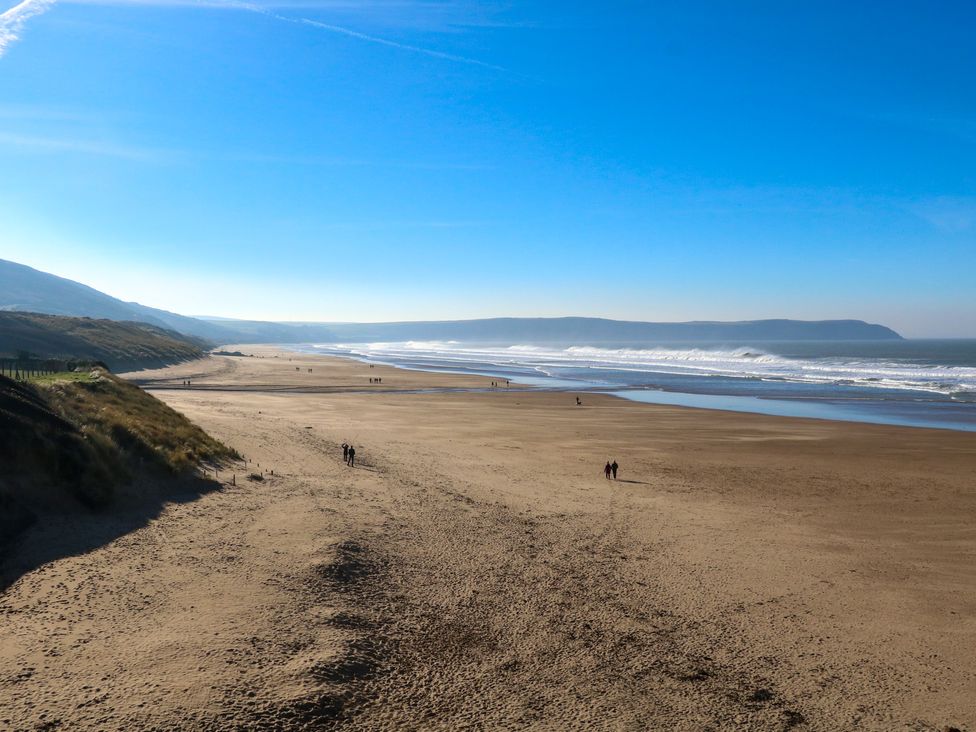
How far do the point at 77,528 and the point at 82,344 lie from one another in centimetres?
7118

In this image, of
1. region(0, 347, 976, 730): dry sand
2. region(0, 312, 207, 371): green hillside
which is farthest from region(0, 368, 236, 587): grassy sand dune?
region(0, 312, 207, 371): green hillside

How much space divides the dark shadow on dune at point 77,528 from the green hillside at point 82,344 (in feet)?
179

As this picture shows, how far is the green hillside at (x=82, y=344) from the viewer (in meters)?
63.4

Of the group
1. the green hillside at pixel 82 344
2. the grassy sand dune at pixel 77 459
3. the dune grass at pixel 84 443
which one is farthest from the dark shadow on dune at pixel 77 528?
the green hillside at pixel 82 344

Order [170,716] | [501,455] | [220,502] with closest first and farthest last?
[170,716] < [220,502] < [501,455]

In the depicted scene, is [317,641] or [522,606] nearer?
[317,641]

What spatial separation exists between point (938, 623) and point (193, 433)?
1871 cm

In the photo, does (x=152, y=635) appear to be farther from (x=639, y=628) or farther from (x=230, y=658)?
(x=639, y=628)

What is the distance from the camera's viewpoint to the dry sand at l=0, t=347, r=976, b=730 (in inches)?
270

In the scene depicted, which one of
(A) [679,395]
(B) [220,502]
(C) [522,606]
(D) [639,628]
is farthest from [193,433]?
(A) [679,395]

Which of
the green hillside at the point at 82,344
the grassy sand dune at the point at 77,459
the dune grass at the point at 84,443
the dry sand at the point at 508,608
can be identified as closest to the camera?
the dry sand at the point at 508,608

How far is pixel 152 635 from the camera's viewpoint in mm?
7676

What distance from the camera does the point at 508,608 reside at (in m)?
9.63

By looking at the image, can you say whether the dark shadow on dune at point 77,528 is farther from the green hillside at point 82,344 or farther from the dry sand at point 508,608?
the green hillside at point 82,344
